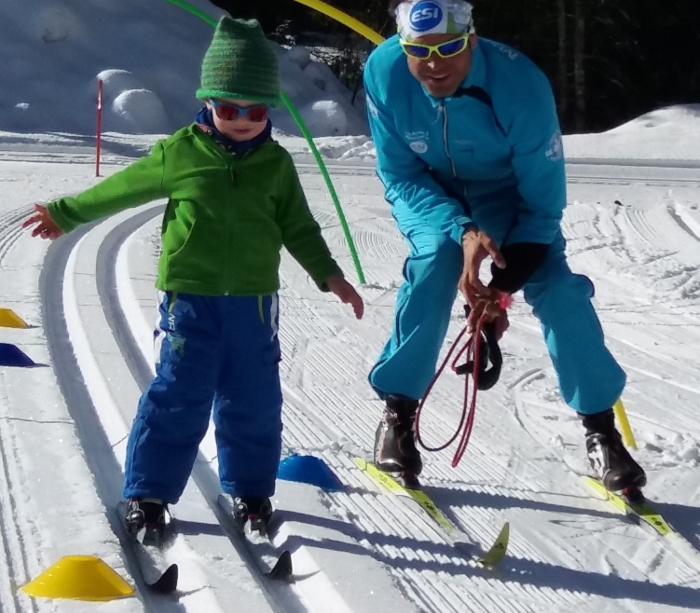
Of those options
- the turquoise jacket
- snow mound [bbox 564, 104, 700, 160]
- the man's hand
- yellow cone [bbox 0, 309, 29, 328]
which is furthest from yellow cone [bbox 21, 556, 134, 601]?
snow mound [bbox 564, 104, 700, 160]

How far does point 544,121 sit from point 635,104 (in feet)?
68.4

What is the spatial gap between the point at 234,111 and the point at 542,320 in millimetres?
1121

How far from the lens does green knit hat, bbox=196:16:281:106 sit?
2535 millimetres

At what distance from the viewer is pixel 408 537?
2760mm

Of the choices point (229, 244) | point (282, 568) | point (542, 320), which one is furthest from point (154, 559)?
point (542, 320)

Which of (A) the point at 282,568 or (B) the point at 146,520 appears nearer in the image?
(A) the point at 282,568

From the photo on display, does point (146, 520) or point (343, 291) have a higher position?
point (343, 291)

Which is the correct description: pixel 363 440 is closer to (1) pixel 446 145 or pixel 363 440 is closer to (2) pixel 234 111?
(1) pixel 446 145

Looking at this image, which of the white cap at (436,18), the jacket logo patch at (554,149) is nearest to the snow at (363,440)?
the jacket logo patch at (554,149)

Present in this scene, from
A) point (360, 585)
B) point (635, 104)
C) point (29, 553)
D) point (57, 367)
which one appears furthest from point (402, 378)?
point (635, 104)

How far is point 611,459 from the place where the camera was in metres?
3.07

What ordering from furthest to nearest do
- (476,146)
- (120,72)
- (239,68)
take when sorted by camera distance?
(120,72) < (476,146) < (239,68)

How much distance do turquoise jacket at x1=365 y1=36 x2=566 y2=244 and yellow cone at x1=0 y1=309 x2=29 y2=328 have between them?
1793 mm

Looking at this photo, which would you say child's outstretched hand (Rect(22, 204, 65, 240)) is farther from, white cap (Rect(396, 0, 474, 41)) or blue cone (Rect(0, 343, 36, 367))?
blue cone (Rect(0, 343, 36, 367))
